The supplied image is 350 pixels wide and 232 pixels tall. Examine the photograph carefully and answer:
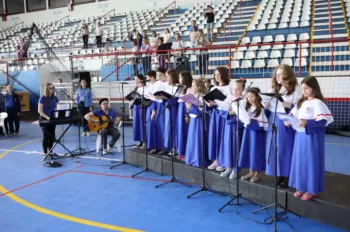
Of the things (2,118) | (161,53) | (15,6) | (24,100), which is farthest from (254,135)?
(15,6)

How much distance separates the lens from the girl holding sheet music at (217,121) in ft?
14.8

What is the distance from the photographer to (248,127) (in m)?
4.12

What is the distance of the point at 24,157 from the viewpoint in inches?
286

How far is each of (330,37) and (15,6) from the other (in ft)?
80.2

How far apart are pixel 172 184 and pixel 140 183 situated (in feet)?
1.77

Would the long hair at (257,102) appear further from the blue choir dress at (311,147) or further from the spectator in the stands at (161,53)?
Answer: the spectator in the stands at (161,53)

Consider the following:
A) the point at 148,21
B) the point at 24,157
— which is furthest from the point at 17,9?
the point at 24,157

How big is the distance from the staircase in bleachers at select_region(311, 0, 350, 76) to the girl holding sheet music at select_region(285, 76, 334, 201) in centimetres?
451

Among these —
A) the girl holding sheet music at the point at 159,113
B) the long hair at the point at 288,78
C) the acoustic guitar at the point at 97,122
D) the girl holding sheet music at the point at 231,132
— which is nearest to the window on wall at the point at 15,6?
the acoustic guitar at the point at 97,122

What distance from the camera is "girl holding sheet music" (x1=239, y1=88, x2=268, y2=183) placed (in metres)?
4.10

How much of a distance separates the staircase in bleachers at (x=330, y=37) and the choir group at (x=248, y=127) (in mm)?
4283

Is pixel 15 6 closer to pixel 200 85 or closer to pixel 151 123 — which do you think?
pixel 151 123

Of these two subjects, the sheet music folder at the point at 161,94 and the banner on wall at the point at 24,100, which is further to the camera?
the banner on wall at the point at 24,100

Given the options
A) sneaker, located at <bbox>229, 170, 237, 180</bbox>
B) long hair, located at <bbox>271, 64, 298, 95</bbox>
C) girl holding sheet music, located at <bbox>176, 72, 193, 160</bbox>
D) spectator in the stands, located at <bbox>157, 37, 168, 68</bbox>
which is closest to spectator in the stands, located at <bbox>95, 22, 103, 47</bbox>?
spectator in the stands, located at <bbox>157, 37, 168, 68</bbox>
